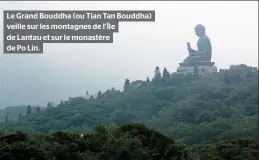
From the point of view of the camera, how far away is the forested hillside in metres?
36.8

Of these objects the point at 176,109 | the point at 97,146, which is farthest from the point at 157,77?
the point at 97,146

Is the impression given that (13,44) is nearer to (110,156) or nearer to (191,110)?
(110,156)

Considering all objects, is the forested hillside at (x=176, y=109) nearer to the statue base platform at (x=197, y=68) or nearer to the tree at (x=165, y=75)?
the tree at (x=165, y=75)

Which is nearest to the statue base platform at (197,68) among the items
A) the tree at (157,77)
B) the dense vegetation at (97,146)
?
the tree at (157,77)

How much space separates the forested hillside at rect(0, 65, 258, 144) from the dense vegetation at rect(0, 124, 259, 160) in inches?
681

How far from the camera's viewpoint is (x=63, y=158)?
51.3 ft

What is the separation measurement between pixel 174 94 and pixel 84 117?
1570cm

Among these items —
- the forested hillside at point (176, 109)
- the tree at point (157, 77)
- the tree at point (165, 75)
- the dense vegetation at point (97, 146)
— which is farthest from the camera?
the tree at point (157, 77)

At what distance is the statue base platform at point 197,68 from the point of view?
A: 67.8m

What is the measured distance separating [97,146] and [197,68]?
5239 cm

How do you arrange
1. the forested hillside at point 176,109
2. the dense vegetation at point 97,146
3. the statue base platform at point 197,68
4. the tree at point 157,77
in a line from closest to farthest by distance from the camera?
the dense vegetation at point 97,146 < the forested hillside at point 176,109 < the tree at point 157,77 < the statue base platform at point 197,68

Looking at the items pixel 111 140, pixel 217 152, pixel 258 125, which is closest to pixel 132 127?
pixel 111 140

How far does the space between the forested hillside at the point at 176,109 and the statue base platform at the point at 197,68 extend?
237 cm

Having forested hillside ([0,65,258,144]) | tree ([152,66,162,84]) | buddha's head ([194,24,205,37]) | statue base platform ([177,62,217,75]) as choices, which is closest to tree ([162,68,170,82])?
forested hillside ([0,65,258,144])
